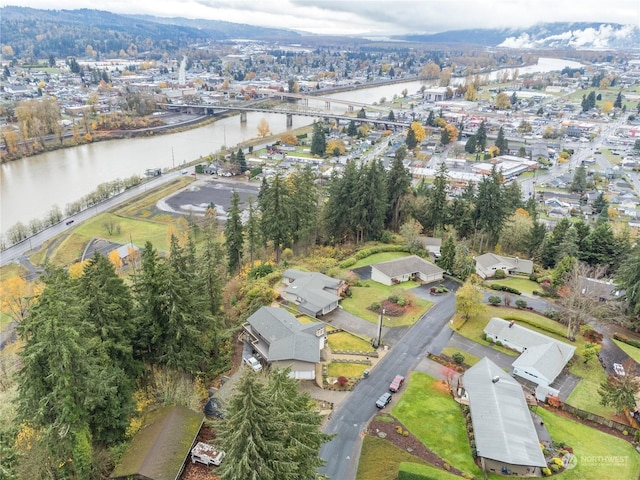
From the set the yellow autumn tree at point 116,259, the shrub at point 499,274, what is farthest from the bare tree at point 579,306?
the yellow autumn tree at point 116,259

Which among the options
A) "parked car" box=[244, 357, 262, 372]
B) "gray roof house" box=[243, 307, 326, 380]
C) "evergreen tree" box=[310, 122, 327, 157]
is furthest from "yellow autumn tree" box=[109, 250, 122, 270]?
"evergreen tree" box=[310, 122, 327, 157]

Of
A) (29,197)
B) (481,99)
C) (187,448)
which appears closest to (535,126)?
(481,99)

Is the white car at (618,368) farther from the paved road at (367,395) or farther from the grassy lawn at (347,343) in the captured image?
the grassy lawn at (347,343)

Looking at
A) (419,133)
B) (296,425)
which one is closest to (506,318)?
(296,425)

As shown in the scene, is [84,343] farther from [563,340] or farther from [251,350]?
[563,340]

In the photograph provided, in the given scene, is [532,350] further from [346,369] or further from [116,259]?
[116,259]
